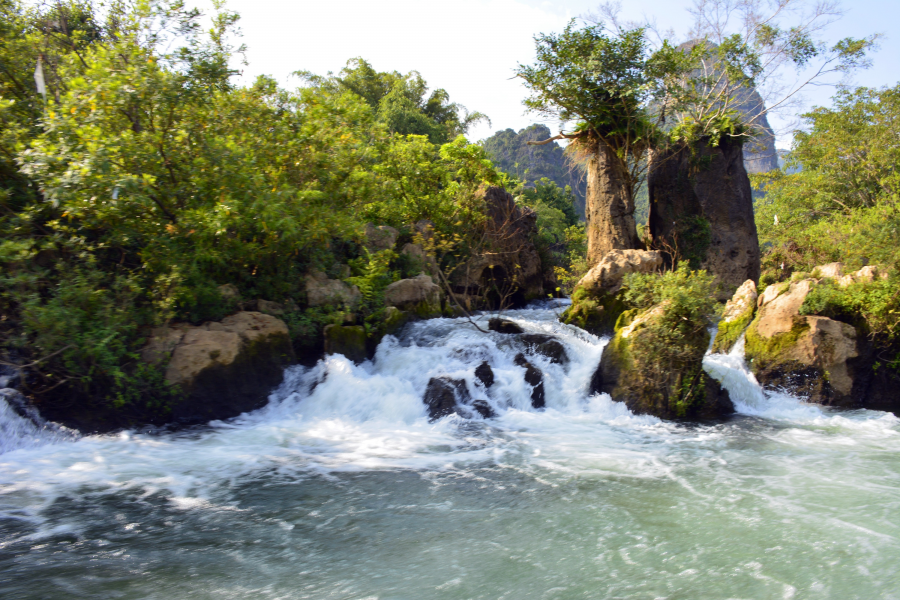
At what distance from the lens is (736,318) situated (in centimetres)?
1184

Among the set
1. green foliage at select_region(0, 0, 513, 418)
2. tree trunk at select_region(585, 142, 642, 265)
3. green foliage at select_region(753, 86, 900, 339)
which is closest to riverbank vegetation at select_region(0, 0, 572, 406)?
green foliage at select_region(0, 0, 513, 418)

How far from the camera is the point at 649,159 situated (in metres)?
18.5

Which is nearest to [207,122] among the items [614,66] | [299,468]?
[299,468]

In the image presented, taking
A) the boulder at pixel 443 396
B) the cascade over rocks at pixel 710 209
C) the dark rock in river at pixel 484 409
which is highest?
the cascade over rocks at pixel 710 209

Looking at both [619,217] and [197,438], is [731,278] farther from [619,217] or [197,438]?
[197,438]

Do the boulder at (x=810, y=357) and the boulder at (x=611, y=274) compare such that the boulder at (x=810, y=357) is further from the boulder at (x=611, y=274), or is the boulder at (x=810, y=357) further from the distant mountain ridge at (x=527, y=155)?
the distant mountain ridge at (x=527, y=155)

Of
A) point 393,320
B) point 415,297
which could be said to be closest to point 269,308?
point 393,320

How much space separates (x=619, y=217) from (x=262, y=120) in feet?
37.1

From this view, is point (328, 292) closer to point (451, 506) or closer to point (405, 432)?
point (405, 432)

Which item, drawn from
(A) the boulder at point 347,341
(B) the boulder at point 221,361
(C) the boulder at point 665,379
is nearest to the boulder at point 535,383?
(C) the boulder at point 665,379

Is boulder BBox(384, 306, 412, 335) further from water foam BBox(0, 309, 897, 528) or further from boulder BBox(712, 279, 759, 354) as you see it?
boulder BBox(712, 279, 759, 354)

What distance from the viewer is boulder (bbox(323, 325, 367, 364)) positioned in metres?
10.6

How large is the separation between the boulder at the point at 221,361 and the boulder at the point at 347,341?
942mm

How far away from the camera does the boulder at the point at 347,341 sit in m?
10.6
